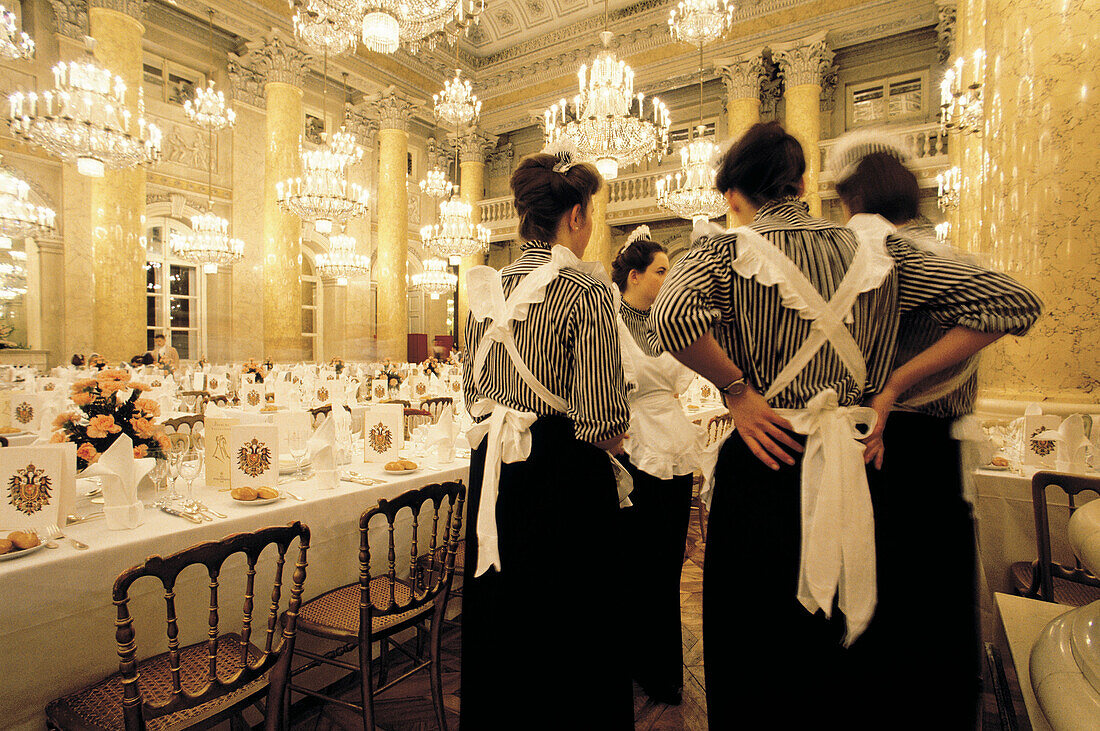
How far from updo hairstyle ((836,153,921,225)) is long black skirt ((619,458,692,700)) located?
50.6 inches

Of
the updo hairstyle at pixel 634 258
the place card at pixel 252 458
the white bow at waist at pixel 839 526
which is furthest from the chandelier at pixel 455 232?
the white bow at waist at pixel 839 526

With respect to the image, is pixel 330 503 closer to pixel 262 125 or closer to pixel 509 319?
pixel 509 319

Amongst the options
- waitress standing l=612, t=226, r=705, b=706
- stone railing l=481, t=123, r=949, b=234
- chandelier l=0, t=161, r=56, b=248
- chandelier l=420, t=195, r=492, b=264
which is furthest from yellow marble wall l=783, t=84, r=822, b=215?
chandelier l=0, t=161, r=56, b=248

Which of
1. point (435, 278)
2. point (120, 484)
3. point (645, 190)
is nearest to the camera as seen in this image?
point (120, 484)

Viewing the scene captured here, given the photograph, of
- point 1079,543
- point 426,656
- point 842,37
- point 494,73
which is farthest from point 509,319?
point 494,73

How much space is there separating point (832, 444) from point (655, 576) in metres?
1.34

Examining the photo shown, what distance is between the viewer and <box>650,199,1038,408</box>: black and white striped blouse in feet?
3.64

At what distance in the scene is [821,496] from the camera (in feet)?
3.49

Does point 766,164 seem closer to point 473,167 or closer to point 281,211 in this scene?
point 281,211

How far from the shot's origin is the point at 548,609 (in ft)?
4.71

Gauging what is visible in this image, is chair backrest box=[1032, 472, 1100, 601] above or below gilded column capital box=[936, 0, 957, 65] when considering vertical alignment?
below

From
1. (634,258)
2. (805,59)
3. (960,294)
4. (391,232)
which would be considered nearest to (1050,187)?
(634,258)

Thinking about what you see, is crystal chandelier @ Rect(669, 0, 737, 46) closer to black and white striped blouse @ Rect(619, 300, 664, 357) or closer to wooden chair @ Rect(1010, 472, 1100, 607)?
black and white striped blouse @ Rect(619, 300, 664, 357)

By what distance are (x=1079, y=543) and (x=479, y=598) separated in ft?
4.13
